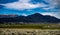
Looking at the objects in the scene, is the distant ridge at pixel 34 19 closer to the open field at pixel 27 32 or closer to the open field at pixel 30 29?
the open field at pixel 30 29

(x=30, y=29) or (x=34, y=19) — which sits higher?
(x=34, y=19)

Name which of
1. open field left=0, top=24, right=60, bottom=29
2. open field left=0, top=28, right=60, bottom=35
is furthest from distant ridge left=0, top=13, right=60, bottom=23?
open field left=0, top=28, right=60, bottom=35

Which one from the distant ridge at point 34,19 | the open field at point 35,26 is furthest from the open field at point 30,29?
the distant ridge at point 34,19

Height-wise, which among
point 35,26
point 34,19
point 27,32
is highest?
point 34,19

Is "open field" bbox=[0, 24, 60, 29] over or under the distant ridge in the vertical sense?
under

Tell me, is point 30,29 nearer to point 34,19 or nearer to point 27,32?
point 27,32

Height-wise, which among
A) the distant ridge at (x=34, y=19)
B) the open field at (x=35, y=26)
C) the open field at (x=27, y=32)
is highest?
the distant ridge at (x=34, y=19)

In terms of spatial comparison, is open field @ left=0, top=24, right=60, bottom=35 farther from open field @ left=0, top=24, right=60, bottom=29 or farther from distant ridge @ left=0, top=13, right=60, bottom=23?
distant ridge @ left=0, top=13, right=60, bottom=23

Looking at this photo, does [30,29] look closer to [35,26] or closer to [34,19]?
[35,26]

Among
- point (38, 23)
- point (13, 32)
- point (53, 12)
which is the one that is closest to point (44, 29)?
point (38, 23)

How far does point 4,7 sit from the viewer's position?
212 inches

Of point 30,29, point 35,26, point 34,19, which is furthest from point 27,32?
point 34,19

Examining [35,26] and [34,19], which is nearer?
[35,26]

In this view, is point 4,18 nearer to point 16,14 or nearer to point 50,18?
point 16,14
